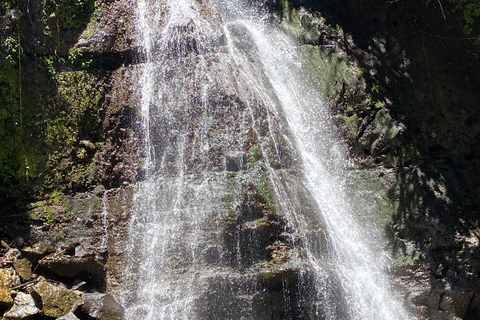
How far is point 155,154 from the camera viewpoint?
571 cm

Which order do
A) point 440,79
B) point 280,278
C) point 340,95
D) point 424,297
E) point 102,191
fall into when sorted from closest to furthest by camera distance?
point 280,278, point 424,297, point 102,191, point 340,95, point 440,79

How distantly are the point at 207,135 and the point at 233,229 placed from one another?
4.28 ft

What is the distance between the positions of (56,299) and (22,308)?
0.31 metres

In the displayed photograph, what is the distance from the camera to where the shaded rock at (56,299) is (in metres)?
4.53

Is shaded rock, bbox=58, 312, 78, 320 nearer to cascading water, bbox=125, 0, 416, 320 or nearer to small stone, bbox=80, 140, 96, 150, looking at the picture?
cascading water, bbox=125, 0, 416, 320

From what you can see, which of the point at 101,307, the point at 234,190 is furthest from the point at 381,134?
the point at 101,307

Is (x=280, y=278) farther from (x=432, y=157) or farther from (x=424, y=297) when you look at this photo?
(x=432, y=157)

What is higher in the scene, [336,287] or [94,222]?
[94,222]

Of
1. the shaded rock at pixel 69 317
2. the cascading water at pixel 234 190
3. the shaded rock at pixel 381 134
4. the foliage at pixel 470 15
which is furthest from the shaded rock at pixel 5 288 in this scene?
the foliage at pixel 470 15

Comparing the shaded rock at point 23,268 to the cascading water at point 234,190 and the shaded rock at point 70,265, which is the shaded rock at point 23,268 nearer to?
the shaded rock at point 70,265

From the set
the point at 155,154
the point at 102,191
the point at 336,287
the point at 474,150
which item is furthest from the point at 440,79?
the point at 102,191

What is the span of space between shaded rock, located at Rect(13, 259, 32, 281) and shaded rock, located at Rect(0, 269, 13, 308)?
0.10 meters

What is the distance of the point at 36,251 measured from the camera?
5.03m

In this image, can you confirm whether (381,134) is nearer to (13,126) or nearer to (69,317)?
(69,317)
